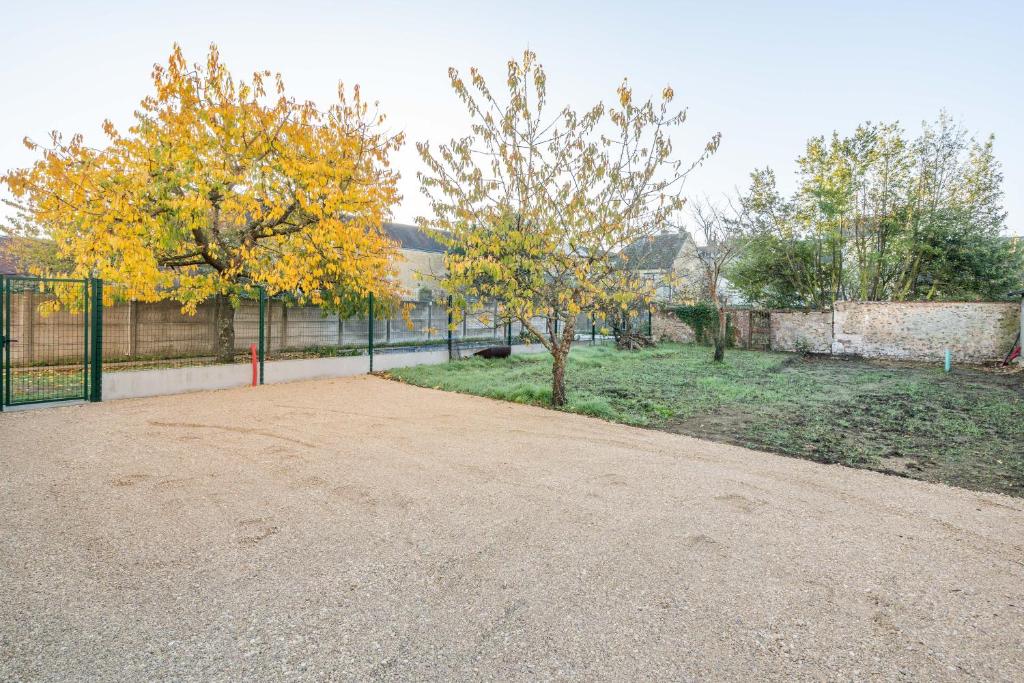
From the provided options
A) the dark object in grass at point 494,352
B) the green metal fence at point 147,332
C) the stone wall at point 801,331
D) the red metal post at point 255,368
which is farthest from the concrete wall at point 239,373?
the stone wall at point 801,331

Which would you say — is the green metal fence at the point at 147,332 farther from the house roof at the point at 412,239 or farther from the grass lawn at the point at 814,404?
the house roof at the point at 412,239

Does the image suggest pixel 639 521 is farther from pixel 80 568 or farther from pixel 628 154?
pixel 628 154

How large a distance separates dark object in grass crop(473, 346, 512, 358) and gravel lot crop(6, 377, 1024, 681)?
27.2 ft

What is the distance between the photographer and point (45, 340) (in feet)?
28.6

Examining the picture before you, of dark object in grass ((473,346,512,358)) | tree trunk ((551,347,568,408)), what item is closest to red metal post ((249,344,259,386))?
tree trunk ((551,347,568,408))

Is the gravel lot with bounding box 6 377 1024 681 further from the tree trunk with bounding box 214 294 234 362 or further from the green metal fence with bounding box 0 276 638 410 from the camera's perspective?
the tree trunk with bounding box 214 294 234 362

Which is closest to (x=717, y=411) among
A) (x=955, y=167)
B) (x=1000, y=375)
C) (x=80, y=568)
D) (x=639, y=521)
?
(x=639, y=521)

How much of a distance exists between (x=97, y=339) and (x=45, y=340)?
84.6 inches

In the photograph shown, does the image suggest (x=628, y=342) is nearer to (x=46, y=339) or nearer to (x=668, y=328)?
(x=668, y=328)

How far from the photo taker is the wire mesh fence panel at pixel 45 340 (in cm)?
706

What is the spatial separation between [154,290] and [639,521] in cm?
917

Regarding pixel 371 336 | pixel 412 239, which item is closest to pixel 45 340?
pixel 371 336

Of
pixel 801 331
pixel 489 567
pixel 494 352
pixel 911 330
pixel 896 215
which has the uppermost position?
pixel 896 215

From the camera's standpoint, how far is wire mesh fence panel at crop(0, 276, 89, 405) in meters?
7.06
